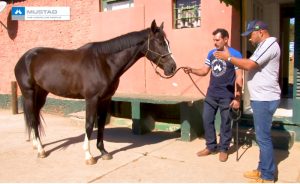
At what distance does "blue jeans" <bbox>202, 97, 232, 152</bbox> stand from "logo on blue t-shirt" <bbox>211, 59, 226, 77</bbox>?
0.37 metres

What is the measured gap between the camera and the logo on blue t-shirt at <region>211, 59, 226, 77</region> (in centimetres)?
468

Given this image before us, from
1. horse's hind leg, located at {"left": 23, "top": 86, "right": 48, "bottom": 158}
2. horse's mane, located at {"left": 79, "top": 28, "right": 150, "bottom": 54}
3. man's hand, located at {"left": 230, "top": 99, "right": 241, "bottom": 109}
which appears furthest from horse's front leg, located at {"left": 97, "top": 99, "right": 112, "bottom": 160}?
man's hand, located at {"left": 230, "top": 99, "right": 241, "bottom": 109}

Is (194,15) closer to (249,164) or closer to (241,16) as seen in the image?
(241,16)

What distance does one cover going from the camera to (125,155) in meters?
5.15

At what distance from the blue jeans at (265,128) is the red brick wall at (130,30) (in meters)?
2.63

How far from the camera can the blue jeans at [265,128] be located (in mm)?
3672

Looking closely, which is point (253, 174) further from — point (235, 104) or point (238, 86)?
point (238, 86)

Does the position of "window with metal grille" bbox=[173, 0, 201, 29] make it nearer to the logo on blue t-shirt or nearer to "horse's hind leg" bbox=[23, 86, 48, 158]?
the logo on blue t-shirt

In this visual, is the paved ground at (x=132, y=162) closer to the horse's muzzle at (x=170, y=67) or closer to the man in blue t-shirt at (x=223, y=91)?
the man in blue t-shirt at (x=223, y=91)

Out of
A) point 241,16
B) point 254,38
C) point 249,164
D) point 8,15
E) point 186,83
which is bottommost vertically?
point 249,164

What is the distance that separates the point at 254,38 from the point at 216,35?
2.66ft

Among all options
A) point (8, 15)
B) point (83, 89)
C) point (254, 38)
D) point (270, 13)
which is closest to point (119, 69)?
point (83, 89)

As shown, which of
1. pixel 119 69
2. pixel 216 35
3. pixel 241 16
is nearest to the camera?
pixel 216 35

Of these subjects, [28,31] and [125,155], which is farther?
[28,31]
